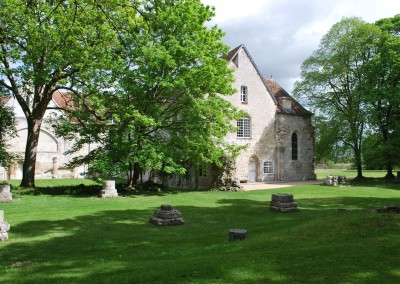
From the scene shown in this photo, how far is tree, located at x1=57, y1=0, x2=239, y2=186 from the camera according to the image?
2091 cm

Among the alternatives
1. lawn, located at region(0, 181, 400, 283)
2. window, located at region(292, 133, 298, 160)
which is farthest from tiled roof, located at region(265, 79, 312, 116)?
lawn, located at region(0, 181, 400, 283)

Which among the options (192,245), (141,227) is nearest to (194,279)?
(192,245)

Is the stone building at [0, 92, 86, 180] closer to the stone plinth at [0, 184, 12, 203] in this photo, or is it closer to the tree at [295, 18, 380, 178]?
the stone plinth at [0, 184, 12, 203]

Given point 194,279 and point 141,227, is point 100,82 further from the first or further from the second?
point 194,279

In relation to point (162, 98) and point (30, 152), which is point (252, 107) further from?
point (30, 152)

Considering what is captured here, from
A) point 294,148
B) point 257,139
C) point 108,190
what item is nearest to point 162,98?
point 108,190

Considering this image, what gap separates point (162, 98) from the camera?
24047 millimetres

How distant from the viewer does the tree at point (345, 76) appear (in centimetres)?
3384

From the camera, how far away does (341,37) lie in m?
34.9

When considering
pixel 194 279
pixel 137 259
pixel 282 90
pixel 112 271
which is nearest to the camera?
pixel 194 279

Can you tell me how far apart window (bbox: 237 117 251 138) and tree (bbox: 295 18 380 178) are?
901 cm

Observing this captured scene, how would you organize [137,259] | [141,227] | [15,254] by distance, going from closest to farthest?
[137,259] → [15,254] → [141,227]

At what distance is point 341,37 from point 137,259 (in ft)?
112

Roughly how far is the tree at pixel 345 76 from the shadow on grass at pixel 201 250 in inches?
884
